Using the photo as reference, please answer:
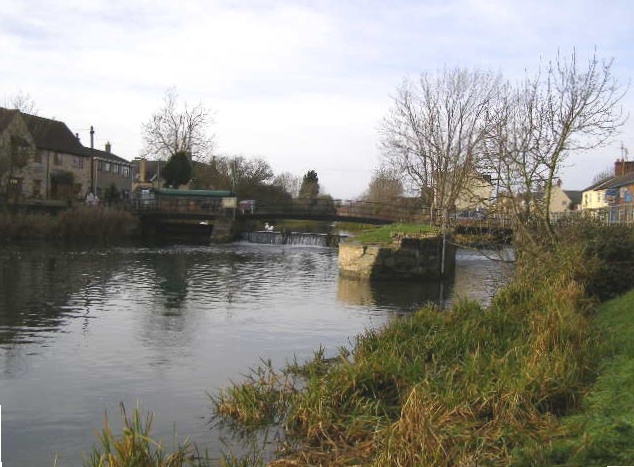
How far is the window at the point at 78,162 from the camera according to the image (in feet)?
198

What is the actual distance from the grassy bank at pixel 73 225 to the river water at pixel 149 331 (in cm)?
1073

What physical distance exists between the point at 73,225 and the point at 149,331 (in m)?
32.4

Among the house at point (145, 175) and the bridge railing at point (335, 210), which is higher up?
the house at point (145, 175)

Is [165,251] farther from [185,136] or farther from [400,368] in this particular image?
[185,136]

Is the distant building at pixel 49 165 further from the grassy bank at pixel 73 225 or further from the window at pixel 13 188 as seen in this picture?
the grassy bank at pixel 73 225

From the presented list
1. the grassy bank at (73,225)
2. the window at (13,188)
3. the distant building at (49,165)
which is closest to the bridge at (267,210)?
the grassy bank at (73,225)

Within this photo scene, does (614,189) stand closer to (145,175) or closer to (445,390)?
(445,390)

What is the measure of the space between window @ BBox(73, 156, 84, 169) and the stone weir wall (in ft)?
136


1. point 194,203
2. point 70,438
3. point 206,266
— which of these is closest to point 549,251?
point 70,438

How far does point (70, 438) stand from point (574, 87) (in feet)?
46.6

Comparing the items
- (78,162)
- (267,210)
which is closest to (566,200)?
(267,210)

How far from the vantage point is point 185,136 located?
72500 millimetres

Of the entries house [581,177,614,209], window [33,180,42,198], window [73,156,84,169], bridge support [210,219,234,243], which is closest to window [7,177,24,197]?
window [33,180,42,198]

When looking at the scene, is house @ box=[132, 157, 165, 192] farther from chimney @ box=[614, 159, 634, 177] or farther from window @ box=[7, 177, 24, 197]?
chimney @ box=[614, 159, 634, 177]
